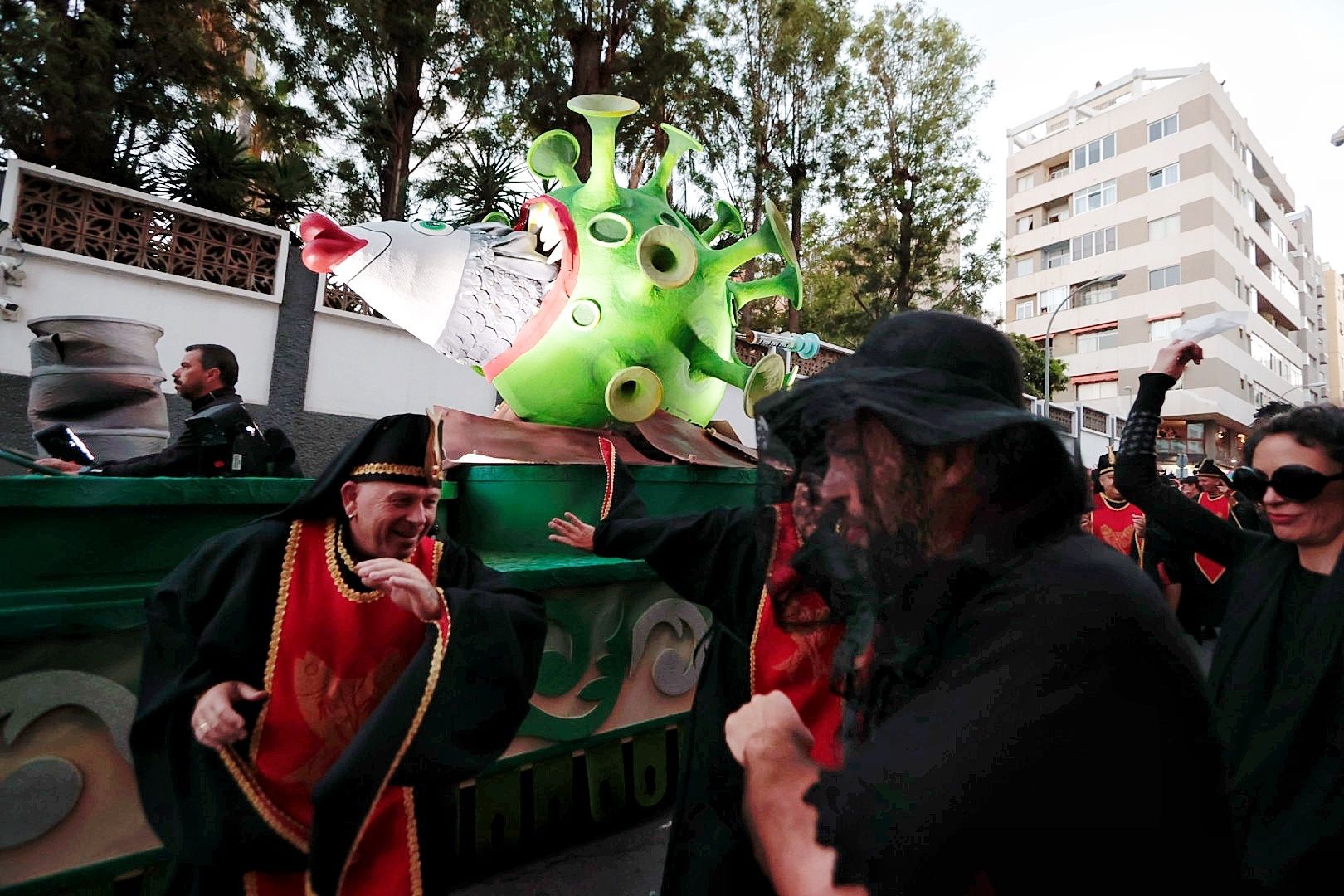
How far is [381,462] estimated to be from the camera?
1894 millimetres

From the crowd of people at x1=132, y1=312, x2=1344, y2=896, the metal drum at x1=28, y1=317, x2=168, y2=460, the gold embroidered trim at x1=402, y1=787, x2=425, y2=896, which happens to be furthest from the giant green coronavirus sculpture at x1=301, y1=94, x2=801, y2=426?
the gold embroidered trim at x1=402, y1=787, x2=425, y2=896

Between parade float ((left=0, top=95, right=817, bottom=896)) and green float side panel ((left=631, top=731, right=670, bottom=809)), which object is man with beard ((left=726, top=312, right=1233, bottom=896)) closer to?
parade float ((left=0, top=95, right=817, bottom=896))

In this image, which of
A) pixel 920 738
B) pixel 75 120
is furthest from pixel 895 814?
pixel 75 120

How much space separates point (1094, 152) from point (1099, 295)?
23.6 feet

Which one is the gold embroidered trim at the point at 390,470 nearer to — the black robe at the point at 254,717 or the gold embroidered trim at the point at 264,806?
the black robe at the point at 254,717

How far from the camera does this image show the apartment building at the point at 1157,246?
31.7 metres

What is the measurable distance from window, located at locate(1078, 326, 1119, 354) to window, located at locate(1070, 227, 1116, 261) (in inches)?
145

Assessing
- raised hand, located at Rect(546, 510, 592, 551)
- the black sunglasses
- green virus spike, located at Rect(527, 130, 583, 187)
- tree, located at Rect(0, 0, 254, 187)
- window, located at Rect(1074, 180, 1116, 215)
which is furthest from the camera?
window, located at Rect(1074, 180, 1116, 215)

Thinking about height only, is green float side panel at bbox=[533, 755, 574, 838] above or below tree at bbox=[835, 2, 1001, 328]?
below

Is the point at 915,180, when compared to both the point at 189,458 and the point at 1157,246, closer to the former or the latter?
the point at 189,458

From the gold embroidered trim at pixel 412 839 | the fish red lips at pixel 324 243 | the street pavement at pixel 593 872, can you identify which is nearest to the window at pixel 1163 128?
the fish red lips at pixel 324 243

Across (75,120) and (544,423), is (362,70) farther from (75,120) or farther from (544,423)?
(544,423)

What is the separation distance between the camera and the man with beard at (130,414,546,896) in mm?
1677

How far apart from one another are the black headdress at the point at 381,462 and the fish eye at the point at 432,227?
1.69m
